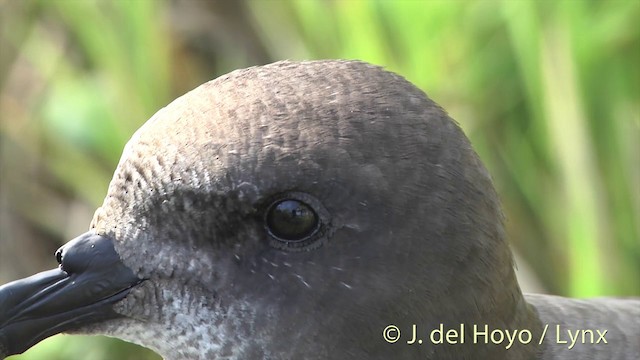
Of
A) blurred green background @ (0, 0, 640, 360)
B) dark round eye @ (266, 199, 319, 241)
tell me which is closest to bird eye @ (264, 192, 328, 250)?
dark round eye @ (266, 199, 319, 241)

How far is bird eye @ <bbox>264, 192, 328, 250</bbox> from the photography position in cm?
148

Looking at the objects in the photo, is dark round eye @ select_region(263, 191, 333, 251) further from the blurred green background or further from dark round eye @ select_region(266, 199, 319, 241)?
the blurred green background

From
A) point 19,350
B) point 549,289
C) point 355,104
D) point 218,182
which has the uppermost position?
point 355,104

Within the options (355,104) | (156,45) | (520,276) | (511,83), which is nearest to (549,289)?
(520,276)

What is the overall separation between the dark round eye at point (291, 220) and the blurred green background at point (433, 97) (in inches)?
54.1

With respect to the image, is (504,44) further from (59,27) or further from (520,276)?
(59,27)

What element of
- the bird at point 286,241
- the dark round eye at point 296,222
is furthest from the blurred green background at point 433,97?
the dark round eye at point 296,222

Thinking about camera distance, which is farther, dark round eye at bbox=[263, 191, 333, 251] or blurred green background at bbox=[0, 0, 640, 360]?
blurred green background at bbox=[0, 0, 640, 360]

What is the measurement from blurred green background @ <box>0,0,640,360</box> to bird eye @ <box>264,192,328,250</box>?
137 cm

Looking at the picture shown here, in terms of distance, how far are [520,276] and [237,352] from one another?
1753mm

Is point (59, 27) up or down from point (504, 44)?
up

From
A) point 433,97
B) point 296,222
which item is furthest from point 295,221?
point 433,97

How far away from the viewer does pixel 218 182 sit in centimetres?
148

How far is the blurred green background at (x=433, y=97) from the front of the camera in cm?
279
